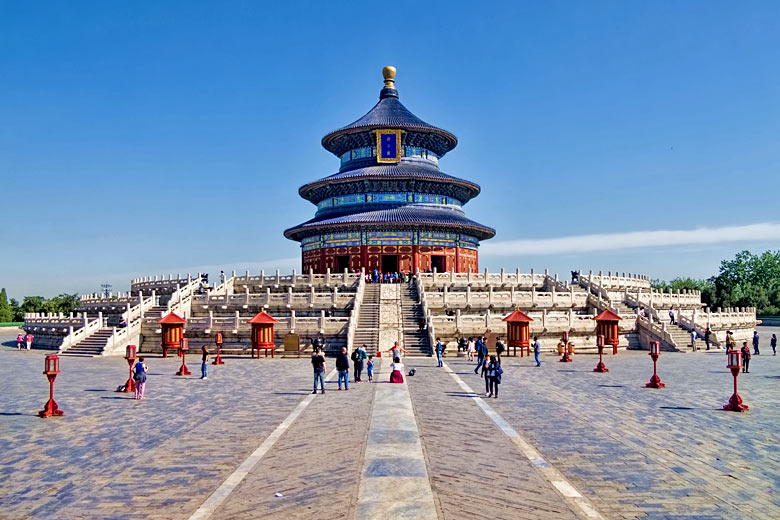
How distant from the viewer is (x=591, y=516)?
8.74 meters

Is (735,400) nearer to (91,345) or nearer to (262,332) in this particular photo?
(262,332)

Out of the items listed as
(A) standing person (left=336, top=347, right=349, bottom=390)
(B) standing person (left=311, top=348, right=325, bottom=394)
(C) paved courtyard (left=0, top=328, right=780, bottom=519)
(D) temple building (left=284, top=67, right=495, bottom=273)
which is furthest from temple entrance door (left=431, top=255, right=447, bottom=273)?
(B) standing person (left=311, top=348, right=325, bottom=394)

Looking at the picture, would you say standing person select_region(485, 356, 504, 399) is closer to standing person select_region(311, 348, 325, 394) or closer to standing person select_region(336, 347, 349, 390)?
standing person select_region(336, 347, 349, 390)

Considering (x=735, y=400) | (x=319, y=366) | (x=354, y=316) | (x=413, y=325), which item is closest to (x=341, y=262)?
(x=354, y=316)

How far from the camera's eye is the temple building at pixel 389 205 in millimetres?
56312

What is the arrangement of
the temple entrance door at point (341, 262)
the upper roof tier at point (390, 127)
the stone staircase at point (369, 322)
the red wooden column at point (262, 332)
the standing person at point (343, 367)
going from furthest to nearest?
the upper roof tier at point (390, 127) → the temple entrance door at point (341, 262) → the red wooden column at point (262, 332) → the stone staircase at point (369, 322) → the standing person at point (343, 367)

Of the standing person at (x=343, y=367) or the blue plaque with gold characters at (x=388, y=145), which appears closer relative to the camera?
the standing person at (x=343, y=367)

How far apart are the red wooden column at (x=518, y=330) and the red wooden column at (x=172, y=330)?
57.9ft

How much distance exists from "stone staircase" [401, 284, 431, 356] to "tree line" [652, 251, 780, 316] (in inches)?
2395

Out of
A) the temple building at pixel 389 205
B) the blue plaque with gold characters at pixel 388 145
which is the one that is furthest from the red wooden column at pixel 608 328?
the blue plaque with gold characters at pixel 388 145

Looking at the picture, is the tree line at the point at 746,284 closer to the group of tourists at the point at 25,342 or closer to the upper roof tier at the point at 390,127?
the upper roof tier at the point at 390,127

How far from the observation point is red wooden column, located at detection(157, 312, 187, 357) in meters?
35.6

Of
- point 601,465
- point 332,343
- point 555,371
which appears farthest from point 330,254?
point 601,465

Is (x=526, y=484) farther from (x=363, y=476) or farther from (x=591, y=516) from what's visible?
(x=363, y=476)
